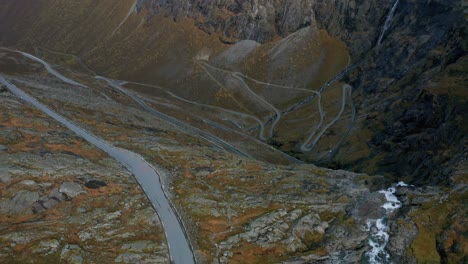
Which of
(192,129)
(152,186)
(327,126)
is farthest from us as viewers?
(327,126)

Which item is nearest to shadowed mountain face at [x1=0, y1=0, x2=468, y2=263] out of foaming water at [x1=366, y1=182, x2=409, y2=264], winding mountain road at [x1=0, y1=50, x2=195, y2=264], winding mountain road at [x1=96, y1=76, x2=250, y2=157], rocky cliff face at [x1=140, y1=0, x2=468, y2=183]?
rocky cliff face at [x1=140, y1=0, x2=468, y2=183]

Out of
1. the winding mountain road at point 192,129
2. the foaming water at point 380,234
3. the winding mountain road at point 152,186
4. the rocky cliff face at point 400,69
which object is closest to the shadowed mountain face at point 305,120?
the rocky cliff face at point 400,69

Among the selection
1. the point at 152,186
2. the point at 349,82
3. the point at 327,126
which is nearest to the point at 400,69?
the point at 349,82

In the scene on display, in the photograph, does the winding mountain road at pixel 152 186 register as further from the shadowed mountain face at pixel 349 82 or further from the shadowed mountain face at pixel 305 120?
the shadowed mountain face at pixel 349 82

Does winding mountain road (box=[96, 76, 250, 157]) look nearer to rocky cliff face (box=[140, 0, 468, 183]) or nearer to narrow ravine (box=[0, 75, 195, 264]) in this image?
rocky cliff face (box=[140, 0, 468, 183])

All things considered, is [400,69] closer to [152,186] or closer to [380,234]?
[380,234]
